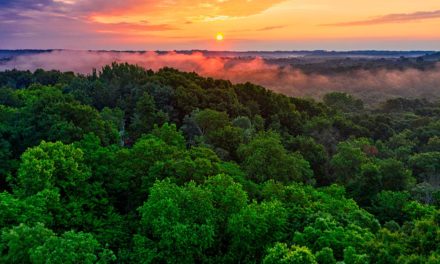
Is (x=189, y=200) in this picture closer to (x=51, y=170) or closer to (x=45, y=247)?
(x=45, y=247)

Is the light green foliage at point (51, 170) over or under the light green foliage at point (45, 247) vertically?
over

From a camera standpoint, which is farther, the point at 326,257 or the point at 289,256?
the point at 326,257

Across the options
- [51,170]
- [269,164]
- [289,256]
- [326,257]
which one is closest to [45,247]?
[51,170]

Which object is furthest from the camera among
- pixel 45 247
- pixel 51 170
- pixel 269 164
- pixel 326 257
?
pixel 269 164

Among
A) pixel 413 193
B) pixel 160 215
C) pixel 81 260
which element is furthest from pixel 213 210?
pixel 413 193

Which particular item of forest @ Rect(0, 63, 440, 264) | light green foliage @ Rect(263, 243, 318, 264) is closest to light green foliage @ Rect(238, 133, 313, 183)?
forest @ Rect(0, 63, 440, 264)

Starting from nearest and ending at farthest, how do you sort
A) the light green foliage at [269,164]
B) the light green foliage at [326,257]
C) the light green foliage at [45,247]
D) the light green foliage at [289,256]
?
the light green foliage at [45,247] < the light green foliage at [289,256] < the light green foliage at [326,257] < the light green foliage at [269,164]

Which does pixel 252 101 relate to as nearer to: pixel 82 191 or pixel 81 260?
pixel 82 191

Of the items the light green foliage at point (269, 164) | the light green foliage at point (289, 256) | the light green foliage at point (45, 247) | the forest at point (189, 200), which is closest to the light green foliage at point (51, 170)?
the forest at point (189, 200)

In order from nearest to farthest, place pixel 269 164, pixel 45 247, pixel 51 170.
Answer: pixel 45 247, pixel 51 170, pixel 269 164

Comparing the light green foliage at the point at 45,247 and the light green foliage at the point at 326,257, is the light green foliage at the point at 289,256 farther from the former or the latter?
the light green foliage at the point at 45,247

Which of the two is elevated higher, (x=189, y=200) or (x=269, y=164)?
(x=189, y=200)
